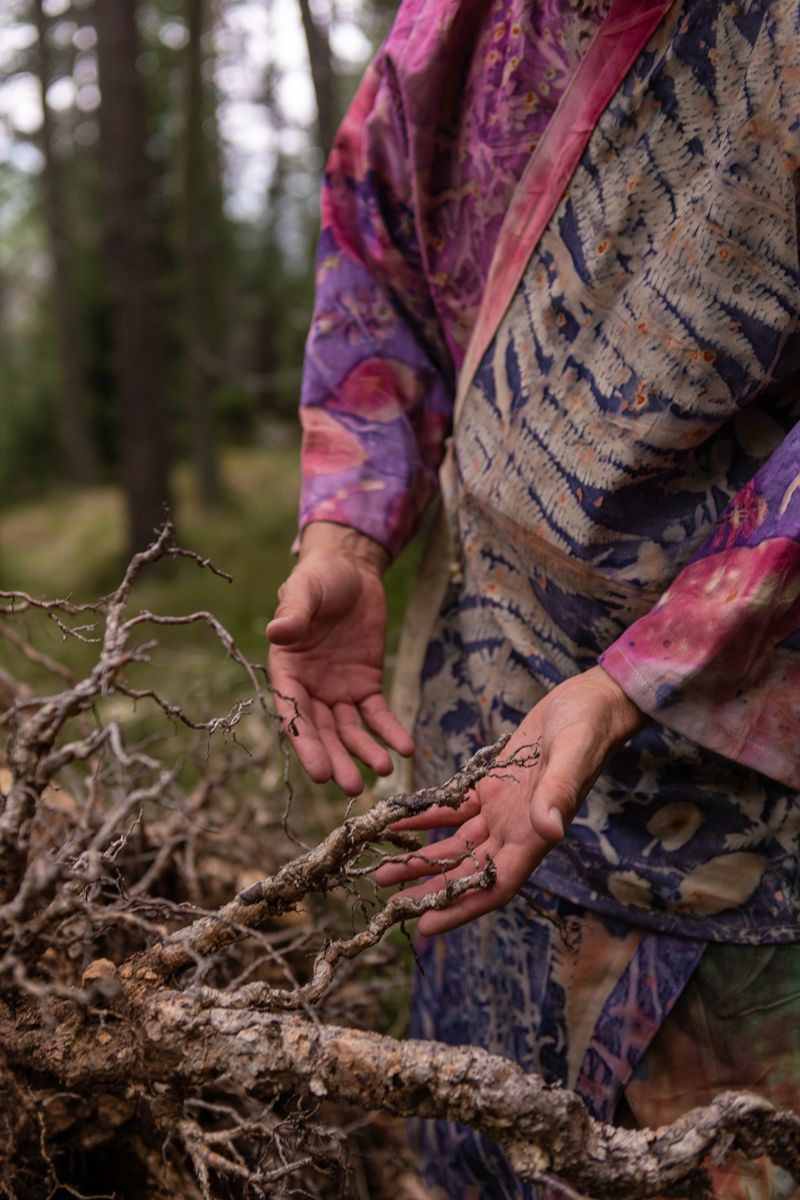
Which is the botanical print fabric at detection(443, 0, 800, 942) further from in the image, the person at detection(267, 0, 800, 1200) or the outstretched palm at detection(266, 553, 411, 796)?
the outstretched palm at detection(266, 553, 411, 796)

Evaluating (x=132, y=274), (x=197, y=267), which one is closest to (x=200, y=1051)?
(x=132, y=274)

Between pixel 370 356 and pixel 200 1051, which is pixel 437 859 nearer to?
pixel 200 1051

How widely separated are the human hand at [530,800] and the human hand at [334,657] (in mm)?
132

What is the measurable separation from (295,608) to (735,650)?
53cm

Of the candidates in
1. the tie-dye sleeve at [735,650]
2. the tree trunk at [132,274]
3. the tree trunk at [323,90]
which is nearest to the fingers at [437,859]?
the tie-dye sleeve at [735,650]

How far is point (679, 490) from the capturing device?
3.67ft

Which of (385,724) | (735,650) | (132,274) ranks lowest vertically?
(132,274)

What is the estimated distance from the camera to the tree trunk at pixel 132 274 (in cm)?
729

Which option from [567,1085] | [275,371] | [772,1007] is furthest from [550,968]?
[275,371]

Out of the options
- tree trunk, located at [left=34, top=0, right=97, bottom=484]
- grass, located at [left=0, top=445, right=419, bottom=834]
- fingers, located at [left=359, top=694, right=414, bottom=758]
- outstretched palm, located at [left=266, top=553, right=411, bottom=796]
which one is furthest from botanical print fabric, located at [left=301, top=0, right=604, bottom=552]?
tree trunk, located at [left=34, top=0, right=97, bottom=484]

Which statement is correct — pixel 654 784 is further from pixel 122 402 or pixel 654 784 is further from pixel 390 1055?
pixel 122 402

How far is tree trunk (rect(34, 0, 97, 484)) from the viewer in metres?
12.9

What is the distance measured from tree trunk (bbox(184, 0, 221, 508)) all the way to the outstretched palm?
6.33 m

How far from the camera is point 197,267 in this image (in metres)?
8.84
